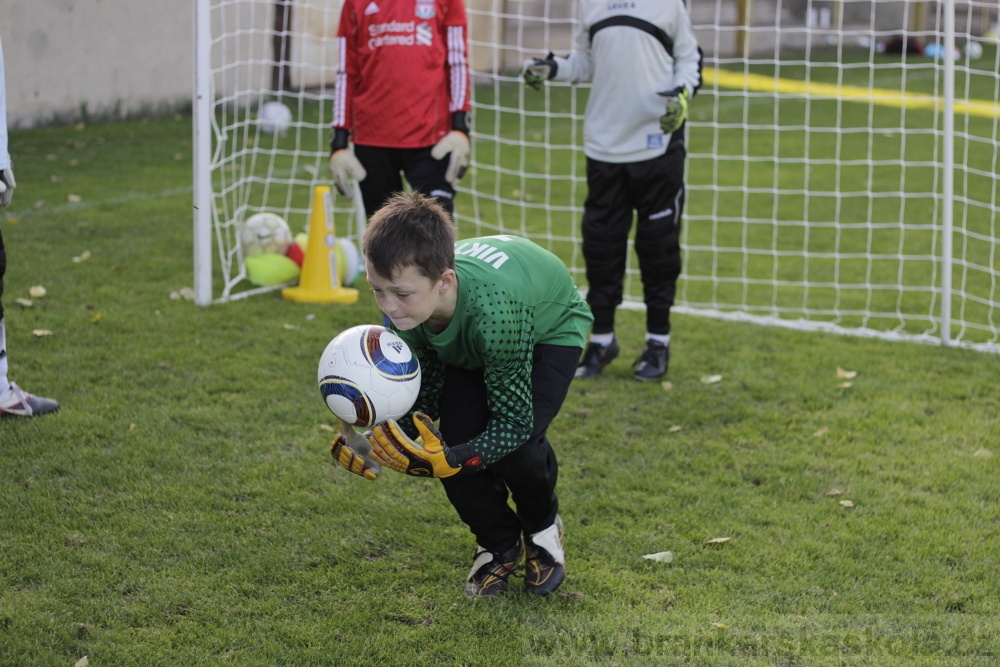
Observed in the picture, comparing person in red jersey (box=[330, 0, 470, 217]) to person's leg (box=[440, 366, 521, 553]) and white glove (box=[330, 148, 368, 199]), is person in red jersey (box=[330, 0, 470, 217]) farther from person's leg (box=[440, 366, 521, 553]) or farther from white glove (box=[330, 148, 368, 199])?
person's leg (box=[440, 366, 521, 553])

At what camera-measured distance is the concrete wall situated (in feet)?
36.5

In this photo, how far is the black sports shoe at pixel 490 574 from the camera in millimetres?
3312

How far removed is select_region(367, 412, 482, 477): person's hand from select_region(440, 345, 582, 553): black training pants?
0.27 metres

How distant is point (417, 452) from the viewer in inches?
111

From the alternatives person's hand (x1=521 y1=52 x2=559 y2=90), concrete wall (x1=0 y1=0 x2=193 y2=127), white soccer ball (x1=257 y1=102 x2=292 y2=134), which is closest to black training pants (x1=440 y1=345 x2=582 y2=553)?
person's hand (x1=521 y1=52 x2=559 y2=90)

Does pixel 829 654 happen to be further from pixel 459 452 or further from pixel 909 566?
pixel 459 452

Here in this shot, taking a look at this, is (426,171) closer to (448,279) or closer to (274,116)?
(448,279)

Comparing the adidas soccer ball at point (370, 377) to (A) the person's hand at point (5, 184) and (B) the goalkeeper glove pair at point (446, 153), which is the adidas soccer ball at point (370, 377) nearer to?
(A) the person's hand at point (5, 184)

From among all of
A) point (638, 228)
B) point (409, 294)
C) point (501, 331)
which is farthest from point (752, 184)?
point (409, 294)

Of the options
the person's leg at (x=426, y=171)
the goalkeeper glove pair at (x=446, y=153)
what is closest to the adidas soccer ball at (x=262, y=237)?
the goalkeeper glove pair at (x=446, y=153)

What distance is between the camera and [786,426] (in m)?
4.80

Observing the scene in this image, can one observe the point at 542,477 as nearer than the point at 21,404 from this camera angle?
Yes

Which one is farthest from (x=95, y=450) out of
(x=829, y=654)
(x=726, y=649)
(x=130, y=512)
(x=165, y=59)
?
(x=165, y=59)

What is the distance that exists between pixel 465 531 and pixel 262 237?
3.80m
